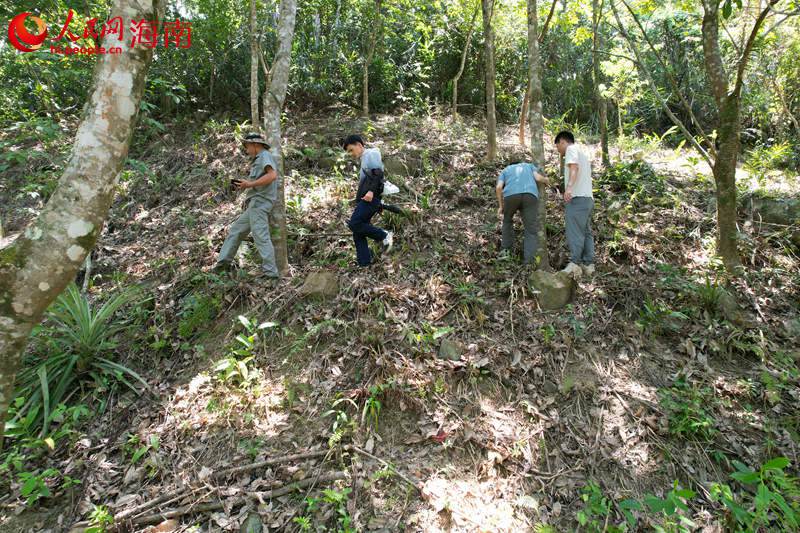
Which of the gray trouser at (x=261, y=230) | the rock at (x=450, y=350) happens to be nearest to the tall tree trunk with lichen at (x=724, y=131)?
the rock at (x=450, y=350)

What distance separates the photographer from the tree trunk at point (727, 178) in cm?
512

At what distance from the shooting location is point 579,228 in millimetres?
5570

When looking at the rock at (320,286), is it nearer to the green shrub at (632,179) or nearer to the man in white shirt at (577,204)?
the man in white shirt at (577,204)

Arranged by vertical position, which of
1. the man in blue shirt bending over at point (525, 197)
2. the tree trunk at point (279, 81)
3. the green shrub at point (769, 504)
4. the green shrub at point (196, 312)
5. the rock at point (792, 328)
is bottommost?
the green shrub at point (769, 504)

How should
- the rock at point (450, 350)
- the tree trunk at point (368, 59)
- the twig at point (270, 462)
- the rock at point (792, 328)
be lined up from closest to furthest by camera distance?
the twig at point (270, 462) → the rock at point (450, 350) → the rock at point (792, 328) → the tree trunk at point (368, 59)

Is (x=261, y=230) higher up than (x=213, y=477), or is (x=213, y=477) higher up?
(x=261, y=230)

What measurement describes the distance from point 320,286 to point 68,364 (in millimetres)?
2784

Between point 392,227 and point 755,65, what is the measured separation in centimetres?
1050

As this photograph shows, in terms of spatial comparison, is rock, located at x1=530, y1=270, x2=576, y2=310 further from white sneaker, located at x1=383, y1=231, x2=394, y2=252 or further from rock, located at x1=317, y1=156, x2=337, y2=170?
rock, located at x1=317, y1=156, x2=337, y2=170

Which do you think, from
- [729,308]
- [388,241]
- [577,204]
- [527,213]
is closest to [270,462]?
[388,241]

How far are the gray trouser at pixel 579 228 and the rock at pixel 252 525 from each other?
460 cm

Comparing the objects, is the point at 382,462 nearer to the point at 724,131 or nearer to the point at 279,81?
the point at 279,81

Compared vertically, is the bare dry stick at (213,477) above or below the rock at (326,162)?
below

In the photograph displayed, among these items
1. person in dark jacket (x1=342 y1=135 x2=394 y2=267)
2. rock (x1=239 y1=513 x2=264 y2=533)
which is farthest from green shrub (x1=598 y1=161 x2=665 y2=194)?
rock (x1=239 y1=513 x2=264 y2=533)
